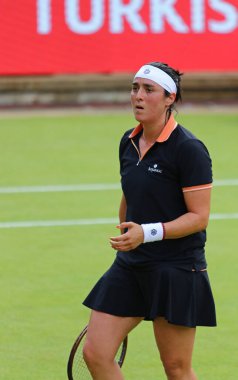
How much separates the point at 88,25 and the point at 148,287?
12855 millimetres

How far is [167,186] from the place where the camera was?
20.8 ft

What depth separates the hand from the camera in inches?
240

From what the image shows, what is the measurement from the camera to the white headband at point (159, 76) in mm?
6410

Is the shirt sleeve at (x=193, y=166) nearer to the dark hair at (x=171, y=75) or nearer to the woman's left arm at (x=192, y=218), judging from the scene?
the woman's left arm at (x=192, y=218)

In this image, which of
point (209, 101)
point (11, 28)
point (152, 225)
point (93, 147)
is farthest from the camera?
point (209, 101)

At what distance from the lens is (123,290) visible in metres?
6.50

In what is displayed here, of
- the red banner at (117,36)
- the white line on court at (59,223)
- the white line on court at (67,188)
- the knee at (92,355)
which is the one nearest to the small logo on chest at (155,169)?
the knee at (92,355)

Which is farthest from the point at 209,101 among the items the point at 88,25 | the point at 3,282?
the point at 3,282

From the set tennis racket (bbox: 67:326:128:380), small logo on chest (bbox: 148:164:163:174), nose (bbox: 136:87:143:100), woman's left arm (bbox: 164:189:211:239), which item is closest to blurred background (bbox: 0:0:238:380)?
tennis racket (bbox: 67:326:128:380)

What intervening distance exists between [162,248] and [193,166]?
1.72 ft

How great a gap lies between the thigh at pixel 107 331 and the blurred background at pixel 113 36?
499 inches

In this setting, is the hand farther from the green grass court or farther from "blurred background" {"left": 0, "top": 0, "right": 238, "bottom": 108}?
"blurred background" {"left": 0, "top": 0, "right": 238, "bottom": 108}

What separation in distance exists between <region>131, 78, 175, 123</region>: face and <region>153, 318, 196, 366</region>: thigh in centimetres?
114

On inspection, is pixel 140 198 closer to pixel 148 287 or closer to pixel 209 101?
pixel 148 287
